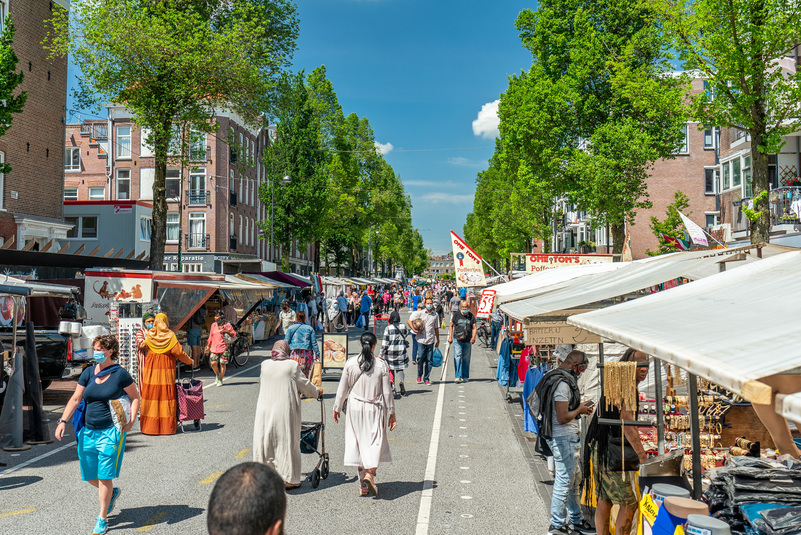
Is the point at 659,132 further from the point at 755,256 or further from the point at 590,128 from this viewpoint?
the point at 755,256

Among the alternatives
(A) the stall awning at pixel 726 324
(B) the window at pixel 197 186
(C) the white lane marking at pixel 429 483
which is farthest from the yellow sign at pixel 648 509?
(B) the window at pixel 197 186

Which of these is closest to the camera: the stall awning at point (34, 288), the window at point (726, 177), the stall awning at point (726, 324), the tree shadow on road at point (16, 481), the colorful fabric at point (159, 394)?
the stall awning at point (726, 324)

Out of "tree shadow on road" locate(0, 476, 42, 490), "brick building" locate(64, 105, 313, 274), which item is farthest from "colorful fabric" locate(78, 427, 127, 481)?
"brick building" locate(64, 105, 313, 274)

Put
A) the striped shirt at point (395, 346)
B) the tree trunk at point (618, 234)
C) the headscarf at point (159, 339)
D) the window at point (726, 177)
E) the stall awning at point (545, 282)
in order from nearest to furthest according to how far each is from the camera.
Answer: the headscarf at point (159, 339), the stall awning at point (545, 282), the striped shirt at point (395, 346), the tree trunk at point (618, 234), the window at point (726, 177)

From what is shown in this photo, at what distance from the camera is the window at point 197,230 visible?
4625cm

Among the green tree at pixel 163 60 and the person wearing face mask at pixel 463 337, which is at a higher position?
the green tree at pixel 163 60

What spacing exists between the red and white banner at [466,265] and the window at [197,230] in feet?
109

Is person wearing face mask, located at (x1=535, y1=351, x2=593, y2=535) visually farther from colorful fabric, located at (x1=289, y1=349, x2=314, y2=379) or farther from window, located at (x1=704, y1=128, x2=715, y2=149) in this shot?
window, located at (x1=704, y1=128, x2=715, y2=149)

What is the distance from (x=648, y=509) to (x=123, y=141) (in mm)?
47920

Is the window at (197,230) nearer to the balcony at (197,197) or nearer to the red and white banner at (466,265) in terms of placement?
the balcony at (197,197)

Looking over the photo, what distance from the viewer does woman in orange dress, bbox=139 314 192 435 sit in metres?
9.74

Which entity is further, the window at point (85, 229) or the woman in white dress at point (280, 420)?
the window at point (85, 229)

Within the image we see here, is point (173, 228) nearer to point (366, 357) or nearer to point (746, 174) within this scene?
point (746, 174)

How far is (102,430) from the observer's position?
602cm
